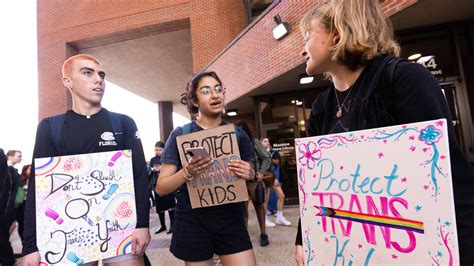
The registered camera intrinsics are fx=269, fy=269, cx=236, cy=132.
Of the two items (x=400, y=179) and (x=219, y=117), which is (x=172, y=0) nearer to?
(x=219, y=117)

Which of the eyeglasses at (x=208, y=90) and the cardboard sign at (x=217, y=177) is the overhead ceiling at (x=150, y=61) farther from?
the cardboard sign at (x=217, y=177)

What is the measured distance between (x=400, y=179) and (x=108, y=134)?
160 cm

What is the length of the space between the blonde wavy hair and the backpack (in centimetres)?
138

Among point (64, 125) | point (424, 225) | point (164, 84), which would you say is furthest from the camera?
point (164, 84)

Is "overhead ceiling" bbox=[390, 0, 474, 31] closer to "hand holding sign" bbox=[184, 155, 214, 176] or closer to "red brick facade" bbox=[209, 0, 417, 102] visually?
"red brick facade" bbox=[209, 0, 417, 102]

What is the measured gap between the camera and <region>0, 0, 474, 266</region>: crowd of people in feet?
2.81

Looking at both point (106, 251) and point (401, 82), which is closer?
point (401, 82)

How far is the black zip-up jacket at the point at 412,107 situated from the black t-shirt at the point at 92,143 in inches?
50.9

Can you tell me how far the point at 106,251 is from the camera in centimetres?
150

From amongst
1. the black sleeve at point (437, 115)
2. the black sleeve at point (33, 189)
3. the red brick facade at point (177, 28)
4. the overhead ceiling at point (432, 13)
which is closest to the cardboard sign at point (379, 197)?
the black sleeve at point (437, 115)

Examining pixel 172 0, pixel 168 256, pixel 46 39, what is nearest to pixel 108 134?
pixel 168 256

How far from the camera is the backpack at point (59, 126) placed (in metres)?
1.65

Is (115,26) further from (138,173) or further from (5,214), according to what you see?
(138,173)

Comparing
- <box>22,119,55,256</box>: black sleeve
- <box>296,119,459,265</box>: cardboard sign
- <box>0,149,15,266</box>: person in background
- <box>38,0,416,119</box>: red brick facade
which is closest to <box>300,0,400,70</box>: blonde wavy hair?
<box>296,119,459,265</box>: cardboard sign
